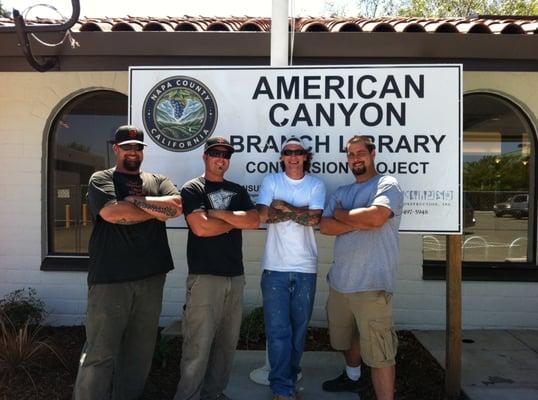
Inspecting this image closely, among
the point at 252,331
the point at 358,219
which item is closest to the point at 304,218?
the point at 358,219

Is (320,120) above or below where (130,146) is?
above

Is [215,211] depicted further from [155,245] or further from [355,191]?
[355,191]

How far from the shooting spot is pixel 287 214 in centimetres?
331

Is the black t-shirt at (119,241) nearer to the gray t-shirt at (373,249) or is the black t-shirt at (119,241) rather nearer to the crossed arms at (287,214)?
the crossed arms at (287,214)

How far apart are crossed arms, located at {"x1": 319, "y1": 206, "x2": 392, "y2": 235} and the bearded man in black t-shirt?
21.9 inches

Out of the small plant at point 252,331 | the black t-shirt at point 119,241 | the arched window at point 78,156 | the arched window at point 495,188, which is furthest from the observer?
the arched window at point 78,156

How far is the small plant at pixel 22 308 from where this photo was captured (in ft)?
16.3

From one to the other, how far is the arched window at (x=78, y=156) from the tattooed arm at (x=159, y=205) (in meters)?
2.83

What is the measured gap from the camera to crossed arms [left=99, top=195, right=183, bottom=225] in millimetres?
2986

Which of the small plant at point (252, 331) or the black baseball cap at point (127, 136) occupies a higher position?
the black baseball cap at point (127, 136)

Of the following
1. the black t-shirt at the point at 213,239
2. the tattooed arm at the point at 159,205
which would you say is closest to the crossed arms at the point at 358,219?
the black t-shirt at the point at 213,239

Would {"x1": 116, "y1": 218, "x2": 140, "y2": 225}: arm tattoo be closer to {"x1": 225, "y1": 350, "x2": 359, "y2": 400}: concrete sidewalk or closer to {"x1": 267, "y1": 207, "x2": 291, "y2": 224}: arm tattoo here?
{"x1": 267, "y1": 207, "x2": 291, "y2": 224}: arm tattoo

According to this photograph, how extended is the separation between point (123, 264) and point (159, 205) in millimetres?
450

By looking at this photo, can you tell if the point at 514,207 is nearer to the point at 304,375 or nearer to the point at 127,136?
the point at 304,375
